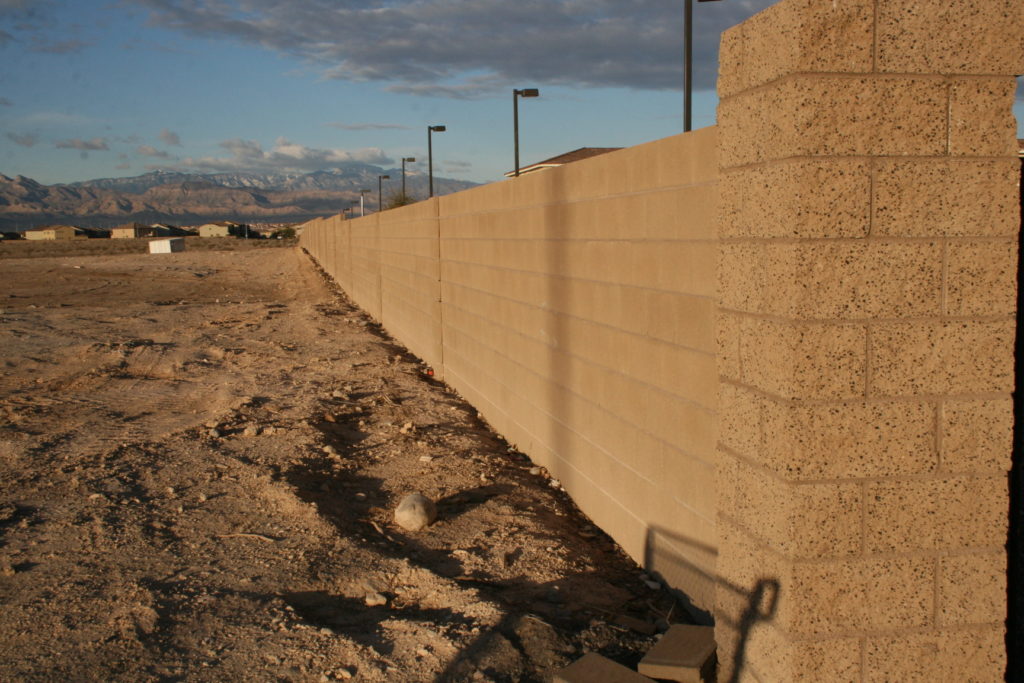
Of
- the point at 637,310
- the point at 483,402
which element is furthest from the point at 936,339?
the point at 483,402

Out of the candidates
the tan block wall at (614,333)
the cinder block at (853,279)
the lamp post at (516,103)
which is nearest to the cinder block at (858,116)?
the cinder block at (853,279)

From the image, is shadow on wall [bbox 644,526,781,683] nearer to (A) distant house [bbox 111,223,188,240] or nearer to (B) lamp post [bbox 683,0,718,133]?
(B) lamp post [bbox 683,0,718,133]

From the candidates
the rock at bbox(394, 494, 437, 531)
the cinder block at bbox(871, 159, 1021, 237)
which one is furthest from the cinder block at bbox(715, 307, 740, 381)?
the rock at bbox(394, 494, 437, 531)

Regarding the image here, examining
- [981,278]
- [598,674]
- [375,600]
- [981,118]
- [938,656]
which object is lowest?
[375,600]

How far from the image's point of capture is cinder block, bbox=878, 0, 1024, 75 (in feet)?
8.73

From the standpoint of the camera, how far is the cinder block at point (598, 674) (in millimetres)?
3201

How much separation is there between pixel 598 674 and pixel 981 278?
194 cm

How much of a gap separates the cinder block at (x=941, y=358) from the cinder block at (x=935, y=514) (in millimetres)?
309

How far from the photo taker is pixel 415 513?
18.2ft

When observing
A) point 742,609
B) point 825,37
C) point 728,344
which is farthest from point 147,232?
point 825,37

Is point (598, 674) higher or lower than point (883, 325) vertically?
lower

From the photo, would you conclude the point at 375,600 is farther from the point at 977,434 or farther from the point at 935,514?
the point at 977,434

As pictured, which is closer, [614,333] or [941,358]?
[941,358]

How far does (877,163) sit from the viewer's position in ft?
8.74
